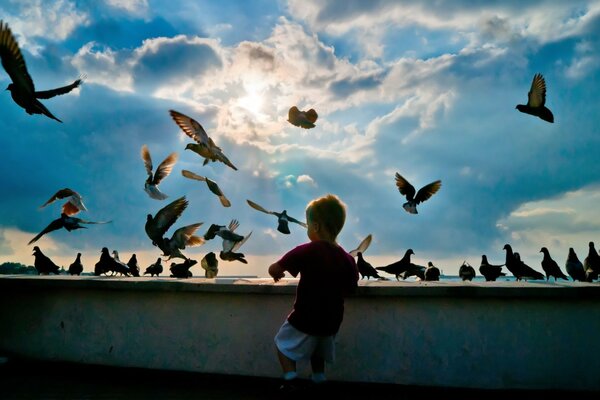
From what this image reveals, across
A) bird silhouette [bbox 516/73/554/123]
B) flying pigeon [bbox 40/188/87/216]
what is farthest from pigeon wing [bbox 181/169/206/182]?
bird silhouette [bbox 516/73/554/123]

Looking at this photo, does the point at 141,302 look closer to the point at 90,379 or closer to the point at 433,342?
the point at 90,379

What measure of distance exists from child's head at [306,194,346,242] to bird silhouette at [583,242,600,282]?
8.96 meters

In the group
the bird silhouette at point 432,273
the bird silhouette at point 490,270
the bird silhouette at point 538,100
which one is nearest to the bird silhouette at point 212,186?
the bird silhouette at point 538,100

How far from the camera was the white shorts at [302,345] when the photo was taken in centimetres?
319

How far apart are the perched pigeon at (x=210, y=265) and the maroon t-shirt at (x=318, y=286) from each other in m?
6.19

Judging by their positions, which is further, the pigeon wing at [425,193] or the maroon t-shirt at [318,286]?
the pigeon wing at [425,193]

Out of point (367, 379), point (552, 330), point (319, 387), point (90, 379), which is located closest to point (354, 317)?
point (367, 379)

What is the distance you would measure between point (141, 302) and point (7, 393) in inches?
Result: 47.6

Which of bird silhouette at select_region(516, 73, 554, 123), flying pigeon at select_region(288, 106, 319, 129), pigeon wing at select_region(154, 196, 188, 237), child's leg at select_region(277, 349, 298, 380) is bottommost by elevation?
child's leg at select_region(277, 349, 298, 380)

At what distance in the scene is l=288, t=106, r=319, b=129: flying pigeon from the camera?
793 centimetres

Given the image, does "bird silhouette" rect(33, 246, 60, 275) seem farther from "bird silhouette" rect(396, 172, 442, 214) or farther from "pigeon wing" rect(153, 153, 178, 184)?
"bird silhouette" rect(396, 172, 442, 214)

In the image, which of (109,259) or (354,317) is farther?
(109,259)

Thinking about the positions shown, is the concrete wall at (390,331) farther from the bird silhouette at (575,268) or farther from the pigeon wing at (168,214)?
the bird silhouette at (575,268)

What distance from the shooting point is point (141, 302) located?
4.35 metres
